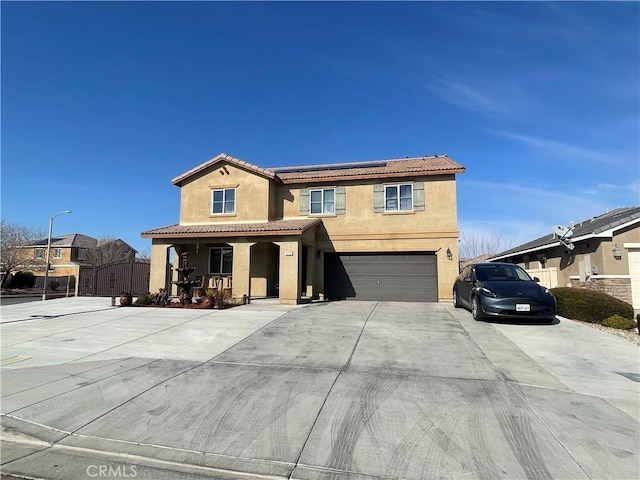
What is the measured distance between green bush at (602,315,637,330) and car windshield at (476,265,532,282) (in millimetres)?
2616

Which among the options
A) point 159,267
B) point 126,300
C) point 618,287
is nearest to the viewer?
point 618,287

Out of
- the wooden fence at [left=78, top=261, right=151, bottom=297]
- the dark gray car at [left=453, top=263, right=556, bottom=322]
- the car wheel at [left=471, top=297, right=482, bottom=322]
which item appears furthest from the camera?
the wooden fence at [left=78, top=261, right=151, bottom=297]

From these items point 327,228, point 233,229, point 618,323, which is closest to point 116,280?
point 233,229

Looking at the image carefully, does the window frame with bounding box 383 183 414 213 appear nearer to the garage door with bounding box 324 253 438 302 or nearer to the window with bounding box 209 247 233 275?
the garage door with bounding box 324 253 438 302

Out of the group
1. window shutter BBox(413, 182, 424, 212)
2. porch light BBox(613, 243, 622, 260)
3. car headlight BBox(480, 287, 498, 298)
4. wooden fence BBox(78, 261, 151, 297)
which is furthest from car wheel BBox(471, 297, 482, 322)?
wooden fence BBox(78, 261, 151, 297)

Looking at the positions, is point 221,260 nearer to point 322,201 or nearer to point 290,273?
point 290,273

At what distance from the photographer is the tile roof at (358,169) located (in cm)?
1723

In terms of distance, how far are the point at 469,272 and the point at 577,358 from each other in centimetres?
497

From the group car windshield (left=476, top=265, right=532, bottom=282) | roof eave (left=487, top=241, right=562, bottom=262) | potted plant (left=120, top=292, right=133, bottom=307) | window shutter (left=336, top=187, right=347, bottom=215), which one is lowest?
potted plant (left=120, top=292, right=133, bottom=307)

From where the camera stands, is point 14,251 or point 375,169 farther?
point 14,251

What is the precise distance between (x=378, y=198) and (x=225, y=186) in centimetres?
754

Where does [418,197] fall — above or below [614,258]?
above

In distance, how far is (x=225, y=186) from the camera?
1872cm

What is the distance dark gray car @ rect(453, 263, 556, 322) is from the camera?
9.61m
